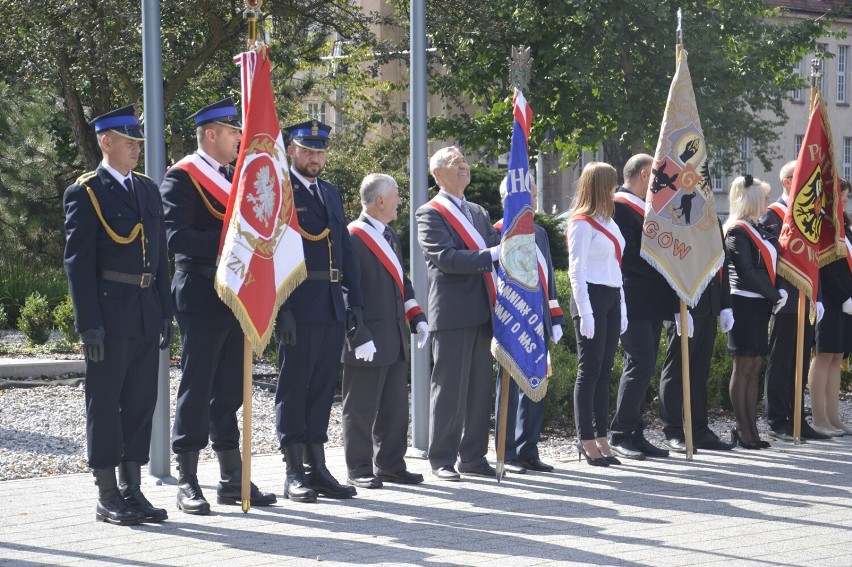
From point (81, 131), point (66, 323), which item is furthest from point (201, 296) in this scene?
point (81, 131)

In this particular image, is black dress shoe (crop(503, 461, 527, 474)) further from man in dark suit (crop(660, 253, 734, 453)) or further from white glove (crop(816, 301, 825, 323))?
white glove (crop(816, 301, 825, 323))

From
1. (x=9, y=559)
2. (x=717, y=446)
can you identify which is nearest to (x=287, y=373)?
(x=9, y=559)

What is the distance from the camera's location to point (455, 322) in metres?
8.94

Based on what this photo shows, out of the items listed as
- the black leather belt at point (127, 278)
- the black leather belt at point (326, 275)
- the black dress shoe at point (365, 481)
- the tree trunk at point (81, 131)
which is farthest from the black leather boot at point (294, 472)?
the tree trunk at point (81, 131)

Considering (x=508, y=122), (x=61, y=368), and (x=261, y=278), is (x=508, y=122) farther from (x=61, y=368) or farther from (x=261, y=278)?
(x=261, y=278)

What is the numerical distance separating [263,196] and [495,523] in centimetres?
222

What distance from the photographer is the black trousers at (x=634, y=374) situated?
9.80m

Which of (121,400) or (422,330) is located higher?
(422,330)

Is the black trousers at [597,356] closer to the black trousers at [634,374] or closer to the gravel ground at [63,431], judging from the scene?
the black trousers at [634,374]

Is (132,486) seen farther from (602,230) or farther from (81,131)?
(81,131)

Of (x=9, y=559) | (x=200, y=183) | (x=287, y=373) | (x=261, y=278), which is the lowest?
(x=9, y=559)

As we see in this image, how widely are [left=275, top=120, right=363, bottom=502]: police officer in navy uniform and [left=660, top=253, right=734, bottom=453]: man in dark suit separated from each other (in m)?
2.85

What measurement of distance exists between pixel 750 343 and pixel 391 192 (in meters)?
3.30

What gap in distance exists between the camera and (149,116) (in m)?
8.57
